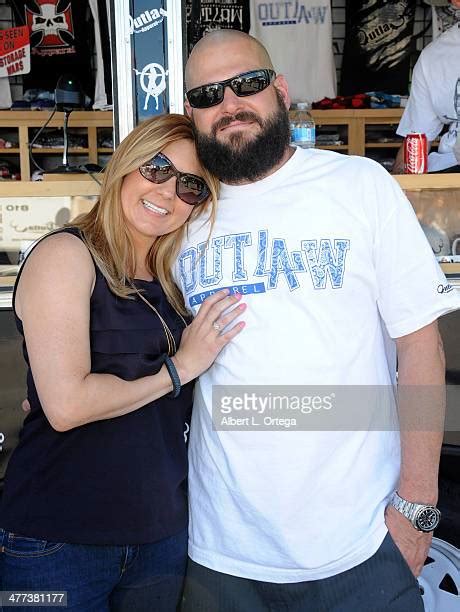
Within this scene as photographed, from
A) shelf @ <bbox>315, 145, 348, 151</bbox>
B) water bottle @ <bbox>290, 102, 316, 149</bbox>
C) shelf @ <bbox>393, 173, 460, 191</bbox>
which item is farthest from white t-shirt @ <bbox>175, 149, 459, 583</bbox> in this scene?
shelf @ <bbox>315, 145, 348, 151</bbox>

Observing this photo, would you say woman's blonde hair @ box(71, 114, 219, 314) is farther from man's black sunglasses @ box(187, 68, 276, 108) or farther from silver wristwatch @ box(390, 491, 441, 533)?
silver wristwatch @ box(390, 491, 441, 533)

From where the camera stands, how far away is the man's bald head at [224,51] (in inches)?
72.1

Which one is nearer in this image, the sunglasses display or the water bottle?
the sunglasses display

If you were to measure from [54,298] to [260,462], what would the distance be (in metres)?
0.58

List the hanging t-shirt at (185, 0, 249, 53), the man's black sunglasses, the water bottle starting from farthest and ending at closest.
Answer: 1. the hanging t-shirt at (185, 0, 249, 53)
2. the water bottle
3. the man's black sunglasses

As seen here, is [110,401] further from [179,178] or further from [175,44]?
[175,44]

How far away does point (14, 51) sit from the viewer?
607 cm

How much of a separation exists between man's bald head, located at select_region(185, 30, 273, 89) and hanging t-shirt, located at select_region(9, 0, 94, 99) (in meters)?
4.55

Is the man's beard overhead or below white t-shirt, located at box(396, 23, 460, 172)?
below

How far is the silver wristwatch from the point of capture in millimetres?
1687

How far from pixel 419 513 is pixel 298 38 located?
482 cm

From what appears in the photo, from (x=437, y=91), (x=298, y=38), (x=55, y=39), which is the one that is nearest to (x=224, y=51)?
(x=437, y=91)

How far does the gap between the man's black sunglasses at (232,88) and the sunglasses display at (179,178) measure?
0.17 meters

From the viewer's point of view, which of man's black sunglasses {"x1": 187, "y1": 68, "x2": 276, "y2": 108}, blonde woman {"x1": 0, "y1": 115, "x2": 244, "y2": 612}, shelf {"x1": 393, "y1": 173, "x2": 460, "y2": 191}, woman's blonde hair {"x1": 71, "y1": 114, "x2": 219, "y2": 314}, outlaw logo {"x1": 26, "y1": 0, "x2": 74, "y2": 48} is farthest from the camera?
outlaw logo {"x1": 26, "y1": 0, "x2": 74, "y2": 48}
